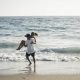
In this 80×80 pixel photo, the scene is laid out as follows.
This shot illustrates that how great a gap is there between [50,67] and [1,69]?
2.01 metres

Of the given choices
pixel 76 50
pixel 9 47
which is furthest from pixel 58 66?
pixel 9 47

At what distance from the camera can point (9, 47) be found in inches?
886

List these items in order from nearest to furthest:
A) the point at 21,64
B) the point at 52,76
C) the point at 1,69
→ 1. the point at 52,76
2. the point at 1,69
3. the point at 21,64

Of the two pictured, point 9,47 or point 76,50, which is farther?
point 9,47

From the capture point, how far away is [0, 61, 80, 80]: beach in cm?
1149

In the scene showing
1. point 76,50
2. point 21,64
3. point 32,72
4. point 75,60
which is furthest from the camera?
point 76,50

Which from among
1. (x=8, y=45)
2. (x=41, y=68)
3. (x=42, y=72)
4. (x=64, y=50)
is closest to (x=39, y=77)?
(x=42, y=72)

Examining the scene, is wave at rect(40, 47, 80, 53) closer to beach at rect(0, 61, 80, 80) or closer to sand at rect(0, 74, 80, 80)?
beach at rect(0, 61, 80, 80)

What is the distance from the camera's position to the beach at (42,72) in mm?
11492

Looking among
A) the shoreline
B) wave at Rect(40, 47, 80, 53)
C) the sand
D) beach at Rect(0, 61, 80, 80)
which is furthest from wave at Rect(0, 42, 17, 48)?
the sand

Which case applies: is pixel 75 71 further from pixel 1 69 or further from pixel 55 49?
pixel 55 49

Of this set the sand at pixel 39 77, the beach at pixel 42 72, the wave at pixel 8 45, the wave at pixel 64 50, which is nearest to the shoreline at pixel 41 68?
the beach at pixel 42 72

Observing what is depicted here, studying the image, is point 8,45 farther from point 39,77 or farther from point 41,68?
point 39,77

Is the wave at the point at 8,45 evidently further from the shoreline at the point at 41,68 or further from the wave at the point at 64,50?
the shoreline at the point at 41,68
